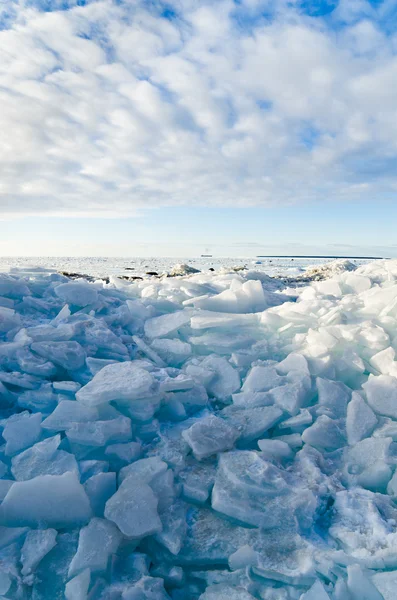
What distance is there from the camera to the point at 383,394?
8.94 feet

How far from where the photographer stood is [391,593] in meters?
1.53

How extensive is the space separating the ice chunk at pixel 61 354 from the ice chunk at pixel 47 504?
116cm

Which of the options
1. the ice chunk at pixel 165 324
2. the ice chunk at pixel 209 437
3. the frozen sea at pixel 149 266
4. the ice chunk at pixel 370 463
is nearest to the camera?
the ice chunk at pixel 370 463

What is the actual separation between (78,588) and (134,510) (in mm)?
362

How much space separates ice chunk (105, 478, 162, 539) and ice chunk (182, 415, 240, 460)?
41cm

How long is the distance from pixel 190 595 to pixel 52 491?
2.29 ft

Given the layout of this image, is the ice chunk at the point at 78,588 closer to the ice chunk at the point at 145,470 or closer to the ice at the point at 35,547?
the ice at the point at 35,547

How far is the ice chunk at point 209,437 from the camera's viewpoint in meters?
2.25

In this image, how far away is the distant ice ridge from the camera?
5.46 feet

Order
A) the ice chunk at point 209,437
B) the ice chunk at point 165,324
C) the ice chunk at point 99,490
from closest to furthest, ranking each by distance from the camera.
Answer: the ice chunk at point 99,490 < the ice chunk at point 209,437 < the ice chunk at point 165,324

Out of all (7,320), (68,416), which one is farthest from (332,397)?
(7,320)

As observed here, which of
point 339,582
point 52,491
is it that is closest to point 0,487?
point 52,491

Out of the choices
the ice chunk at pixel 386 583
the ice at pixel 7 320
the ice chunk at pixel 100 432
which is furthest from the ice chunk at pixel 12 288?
the ice chunk at pixel 386 583

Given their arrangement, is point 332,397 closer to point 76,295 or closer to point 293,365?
point 293,365
